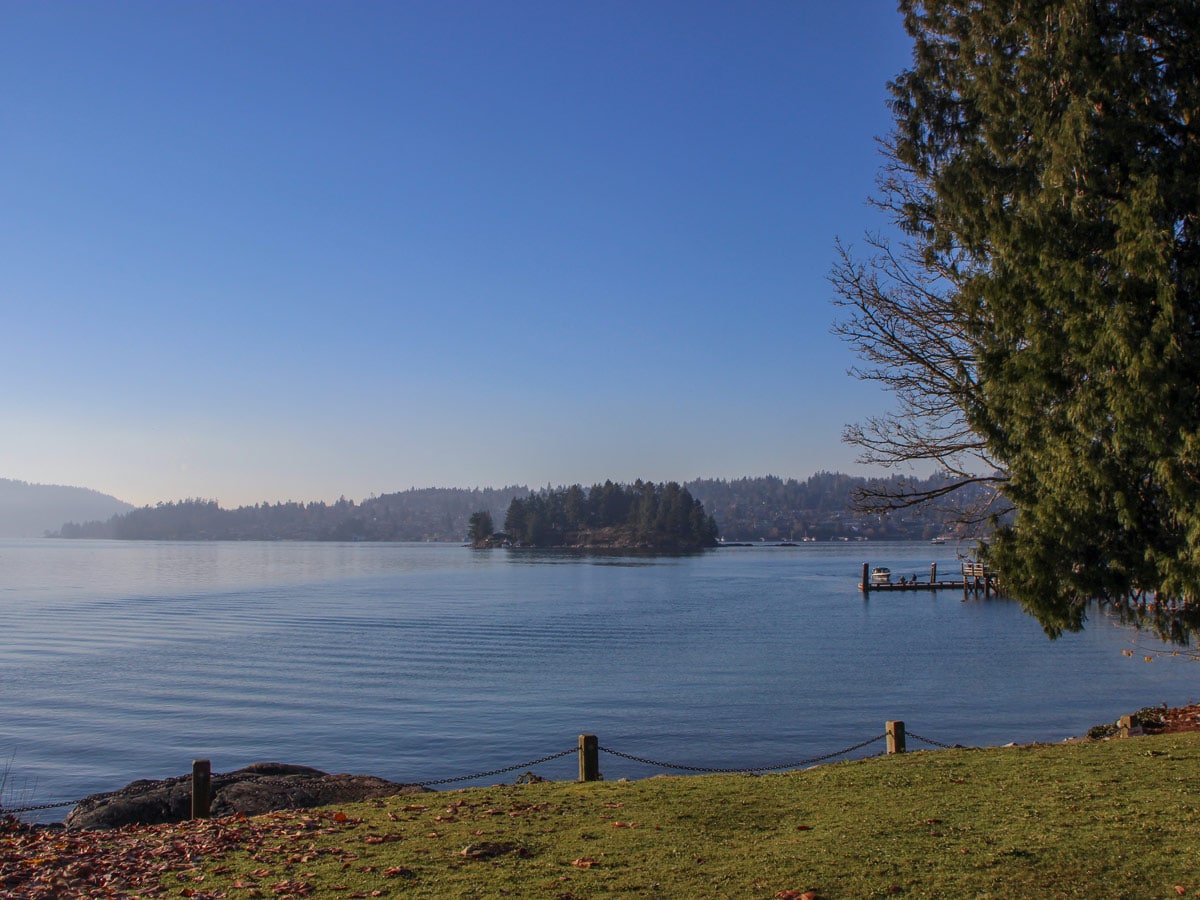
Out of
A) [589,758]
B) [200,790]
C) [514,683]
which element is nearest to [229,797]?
[200,790]

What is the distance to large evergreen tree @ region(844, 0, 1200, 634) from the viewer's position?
9.81m

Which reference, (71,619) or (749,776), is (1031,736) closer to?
(749,776)

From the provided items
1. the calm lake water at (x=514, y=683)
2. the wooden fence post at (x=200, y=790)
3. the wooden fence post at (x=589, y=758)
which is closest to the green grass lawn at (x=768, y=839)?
the wooden fence post at (x=589, y=758)

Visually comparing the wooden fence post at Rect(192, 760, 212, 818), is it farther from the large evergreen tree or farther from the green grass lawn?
the large evergreen tree

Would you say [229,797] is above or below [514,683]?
above

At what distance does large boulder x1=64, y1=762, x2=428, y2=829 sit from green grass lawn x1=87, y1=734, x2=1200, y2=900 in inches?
130

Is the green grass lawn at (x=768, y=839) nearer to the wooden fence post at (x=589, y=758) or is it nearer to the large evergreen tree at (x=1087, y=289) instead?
the wooden fence post at (x=589, y=758)

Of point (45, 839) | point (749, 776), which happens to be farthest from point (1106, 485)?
point (45, 839)

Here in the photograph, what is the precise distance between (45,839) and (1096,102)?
15348 millimetres

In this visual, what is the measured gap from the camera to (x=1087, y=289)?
1032cm

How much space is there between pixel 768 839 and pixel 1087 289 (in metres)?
6.83

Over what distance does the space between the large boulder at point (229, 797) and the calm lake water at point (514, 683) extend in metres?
3.36

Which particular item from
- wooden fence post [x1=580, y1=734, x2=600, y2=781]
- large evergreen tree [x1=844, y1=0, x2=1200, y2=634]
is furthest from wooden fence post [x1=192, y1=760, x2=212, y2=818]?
large evergreen tree [x1=844, y1=0, x2=1200, y2=634]

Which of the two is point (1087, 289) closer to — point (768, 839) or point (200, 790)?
point (768, 839)
